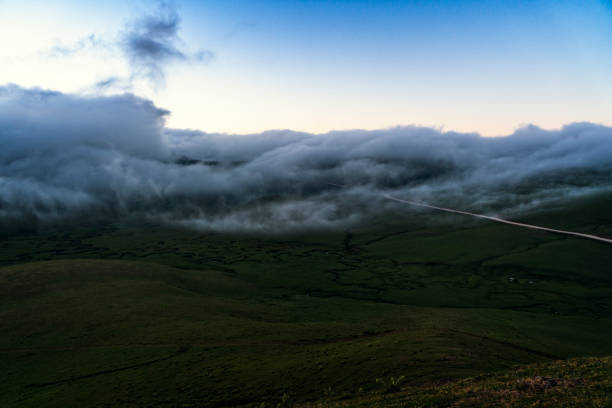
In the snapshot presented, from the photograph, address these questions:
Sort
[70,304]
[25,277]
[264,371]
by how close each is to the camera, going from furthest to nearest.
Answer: [25,277] < [70,304] < [264,371]

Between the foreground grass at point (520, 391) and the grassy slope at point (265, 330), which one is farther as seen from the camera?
the grassy slope at point (265, 330)

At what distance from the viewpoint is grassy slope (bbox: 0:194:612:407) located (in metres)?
48.7

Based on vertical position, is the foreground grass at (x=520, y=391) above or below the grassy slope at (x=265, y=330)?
above

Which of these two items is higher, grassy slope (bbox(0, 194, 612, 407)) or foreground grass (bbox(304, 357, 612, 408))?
foreground grass (bbox(304, 357, 612, 408))

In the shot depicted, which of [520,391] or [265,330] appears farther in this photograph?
[265,330]

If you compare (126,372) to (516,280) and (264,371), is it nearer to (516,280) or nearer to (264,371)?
(264,371)

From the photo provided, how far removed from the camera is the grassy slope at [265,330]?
48.7m

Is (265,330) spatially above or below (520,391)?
below

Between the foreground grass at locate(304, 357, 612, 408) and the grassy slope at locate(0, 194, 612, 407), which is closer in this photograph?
the foreground grass at locate(304, 357, 612, 408)

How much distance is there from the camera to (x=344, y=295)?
5364 inches

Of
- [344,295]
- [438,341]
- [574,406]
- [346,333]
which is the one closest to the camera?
[574,406]

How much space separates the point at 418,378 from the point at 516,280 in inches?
5583

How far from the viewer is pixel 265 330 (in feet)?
241

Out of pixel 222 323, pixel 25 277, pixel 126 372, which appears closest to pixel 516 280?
pixel 222 323
